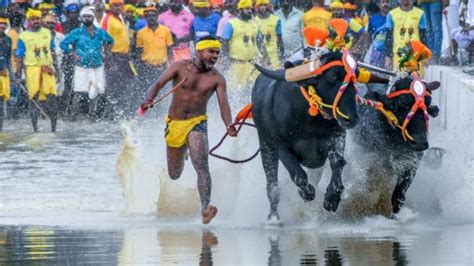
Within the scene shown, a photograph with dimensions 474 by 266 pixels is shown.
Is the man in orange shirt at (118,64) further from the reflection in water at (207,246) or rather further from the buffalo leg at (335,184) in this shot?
the buffalo leg at (335,184)

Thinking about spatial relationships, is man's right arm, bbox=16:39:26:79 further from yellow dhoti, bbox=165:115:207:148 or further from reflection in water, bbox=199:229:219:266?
reflection in water, bbox=199:229:219:266

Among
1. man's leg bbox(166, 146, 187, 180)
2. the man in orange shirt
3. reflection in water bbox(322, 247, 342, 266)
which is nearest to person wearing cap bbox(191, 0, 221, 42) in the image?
the man in orange shirt

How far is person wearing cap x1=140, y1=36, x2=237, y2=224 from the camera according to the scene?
15664mm

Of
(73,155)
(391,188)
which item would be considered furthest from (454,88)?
(391,188)

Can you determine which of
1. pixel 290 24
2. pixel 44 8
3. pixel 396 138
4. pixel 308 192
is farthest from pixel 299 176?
pixel 44 8

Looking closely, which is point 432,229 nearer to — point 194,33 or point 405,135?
point 405,135

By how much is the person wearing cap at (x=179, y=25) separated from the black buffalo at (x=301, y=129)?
1461cm

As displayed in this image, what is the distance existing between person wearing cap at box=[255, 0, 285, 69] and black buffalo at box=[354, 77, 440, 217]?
40.7 ft

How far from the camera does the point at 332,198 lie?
14.6 m

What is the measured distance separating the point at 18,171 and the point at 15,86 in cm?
930

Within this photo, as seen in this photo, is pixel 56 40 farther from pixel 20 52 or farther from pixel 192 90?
pixel 192 90

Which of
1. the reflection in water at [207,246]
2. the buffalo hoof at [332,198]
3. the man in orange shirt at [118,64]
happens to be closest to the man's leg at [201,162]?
the reflection in water at [207,246]

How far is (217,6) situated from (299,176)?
16.2m

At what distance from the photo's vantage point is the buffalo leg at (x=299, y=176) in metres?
15.0
